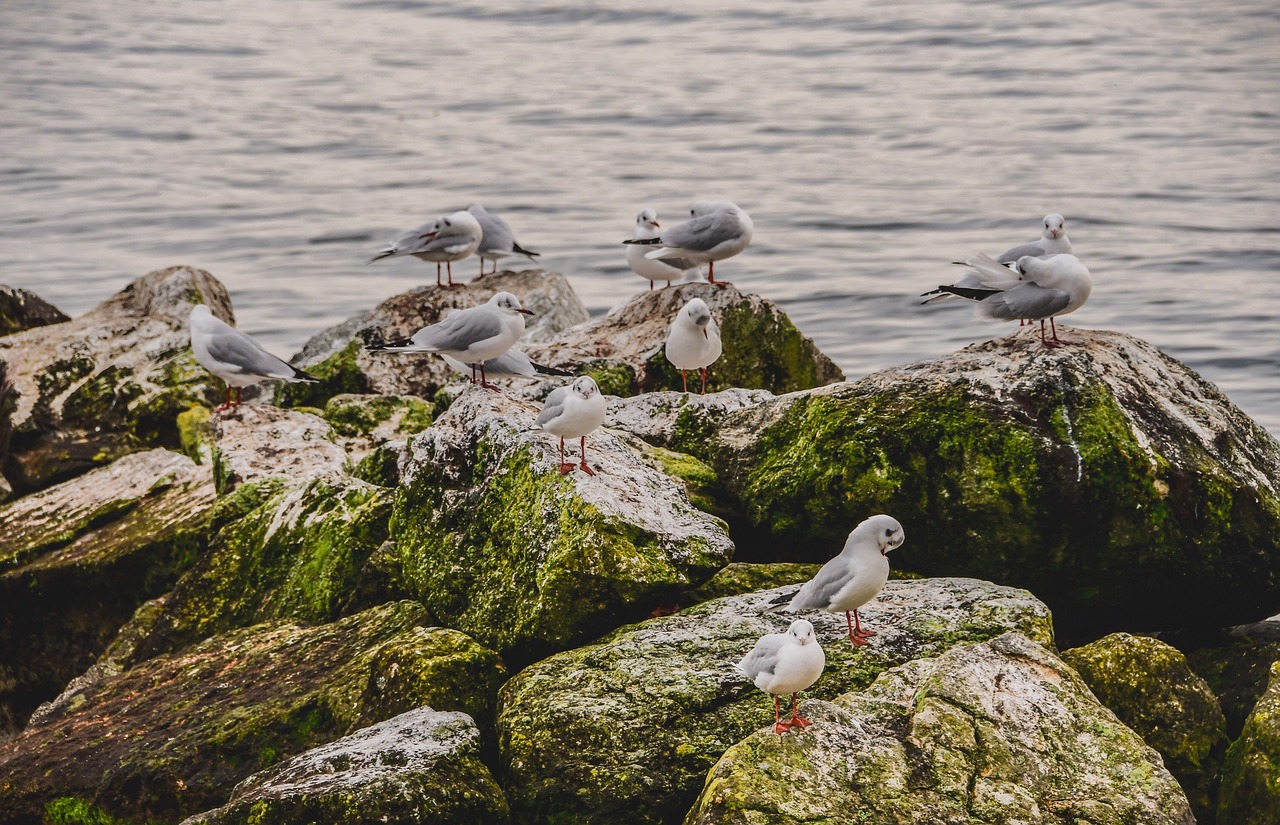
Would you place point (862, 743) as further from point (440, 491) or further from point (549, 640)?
point (440, 491)

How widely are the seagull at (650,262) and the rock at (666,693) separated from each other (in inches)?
194

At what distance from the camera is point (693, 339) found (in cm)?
952

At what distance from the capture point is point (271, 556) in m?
9.33

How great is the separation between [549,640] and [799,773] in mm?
1909

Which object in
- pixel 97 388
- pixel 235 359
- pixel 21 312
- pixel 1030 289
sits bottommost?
pixel 97 388

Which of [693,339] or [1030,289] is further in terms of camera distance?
[693,339]

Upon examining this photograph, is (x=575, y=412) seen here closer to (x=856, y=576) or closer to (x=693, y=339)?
(x=856, y=576)

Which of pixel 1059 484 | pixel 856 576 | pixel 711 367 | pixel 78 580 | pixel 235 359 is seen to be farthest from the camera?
pixel 235 359

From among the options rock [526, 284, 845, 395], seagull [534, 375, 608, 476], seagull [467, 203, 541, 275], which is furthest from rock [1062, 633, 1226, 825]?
seagull [467, 203, 541, 275]

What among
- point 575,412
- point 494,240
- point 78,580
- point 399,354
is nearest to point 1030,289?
point 575,412

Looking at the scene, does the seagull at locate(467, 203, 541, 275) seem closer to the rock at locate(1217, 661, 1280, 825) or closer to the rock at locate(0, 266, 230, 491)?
the rock at locate(0, 266, 230, 491)

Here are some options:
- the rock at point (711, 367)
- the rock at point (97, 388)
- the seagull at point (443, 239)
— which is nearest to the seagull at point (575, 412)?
the rock at point (711, 367)

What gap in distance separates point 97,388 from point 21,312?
3.20 metres

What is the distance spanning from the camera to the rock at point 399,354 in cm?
1261
